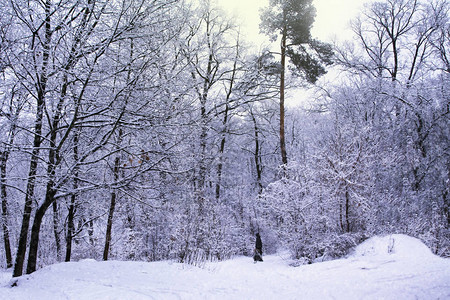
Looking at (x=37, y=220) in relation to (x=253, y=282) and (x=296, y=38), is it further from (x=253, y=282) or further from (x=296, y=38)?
(x=296, y=38)

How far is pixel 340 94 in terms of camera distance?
17359 millimetres

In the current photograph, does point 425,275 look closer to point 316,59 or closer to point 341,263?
point 341,263

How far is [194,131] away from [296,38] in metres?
9.64

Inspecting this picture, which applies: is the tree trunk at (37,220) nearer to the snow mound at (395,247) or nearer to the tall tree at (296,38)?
the snow mound at (395,247)

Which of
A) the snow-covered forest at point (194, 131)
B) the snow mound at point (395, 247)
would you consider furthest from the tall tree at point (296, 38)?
the snow mound at point (395, 247)

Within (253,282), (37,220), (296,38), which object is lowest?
(253,282)

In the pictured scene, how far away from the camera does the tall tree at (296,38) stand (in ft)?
42.1

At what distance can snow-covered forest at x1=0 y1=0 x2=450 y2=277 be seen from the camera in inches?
182

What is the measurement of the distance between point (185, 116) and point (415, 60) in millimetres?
15516

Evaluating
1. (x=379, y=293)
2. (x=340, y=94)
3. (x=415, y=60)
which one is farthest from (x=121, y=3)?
(x=415, y=60)

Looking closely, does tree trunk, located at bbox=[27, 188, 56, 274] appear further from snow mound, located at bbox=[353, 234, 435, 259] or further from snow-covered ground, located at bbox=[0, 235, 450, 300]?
snow mound, located at bbox=[353, 234, 435, 259]

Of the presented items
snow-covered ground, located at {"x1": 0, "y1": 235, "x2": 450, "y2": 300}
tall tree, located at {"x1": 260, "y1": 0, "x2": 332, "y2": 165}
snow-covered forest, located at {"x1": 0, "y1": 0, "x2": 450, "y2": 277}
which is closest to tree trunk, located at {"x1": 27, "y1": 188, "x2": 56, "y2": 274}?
snow-covered forest, located at {"x1": 0, "y1": 0, "x2": 450, "y2": 277}

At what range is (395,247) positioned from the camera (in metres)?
6.41

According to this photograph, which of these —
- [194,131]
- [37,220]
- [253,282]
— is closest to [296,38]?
[194,131]
